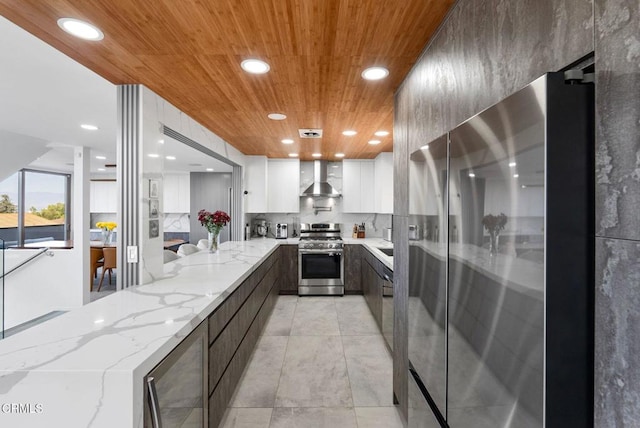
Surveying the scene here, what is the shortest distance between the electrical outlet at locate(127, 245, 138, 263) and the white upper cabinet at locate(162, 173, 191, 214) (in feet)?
17.4

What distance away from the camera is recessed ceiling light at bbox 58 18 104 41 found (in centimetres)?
149

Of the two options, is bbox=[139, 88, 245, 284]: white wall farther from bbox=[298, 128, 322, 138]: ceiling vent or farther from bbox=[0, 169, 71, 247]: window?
bbox=[0, 169, 71, 247]: window

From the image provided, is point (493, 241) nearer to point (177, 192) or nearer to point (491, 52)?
point (491, 52)

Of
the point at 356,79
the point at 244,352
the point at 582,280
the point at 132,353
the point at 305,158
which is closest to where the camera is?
the point at 582,280

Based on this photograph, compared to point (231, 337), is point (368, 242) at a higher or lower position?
higher

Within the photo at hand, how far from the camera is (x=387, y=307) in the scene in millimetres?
3271

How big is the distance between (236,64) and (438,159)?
1.37 m

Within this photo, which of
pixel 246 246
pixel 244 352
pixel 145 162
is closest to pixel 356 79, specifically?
pixel 145 162

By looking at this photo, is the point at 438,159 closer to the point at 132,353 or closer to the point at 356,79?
the point at 356,79

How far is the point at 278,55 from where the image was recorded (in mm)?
1835

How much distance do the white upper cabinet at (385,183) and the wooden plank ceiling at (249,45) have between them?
89.2 inches

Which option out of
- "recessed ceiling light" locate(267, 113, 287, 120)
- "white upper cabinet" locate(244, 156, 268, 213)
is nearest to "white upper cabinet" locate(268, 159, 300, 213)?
"white upper cabinet" locate(244, 156, 268, 213)

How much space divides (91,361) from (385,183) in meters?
4.48

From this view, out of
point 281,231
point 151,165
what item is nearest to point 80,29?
point 151,165
